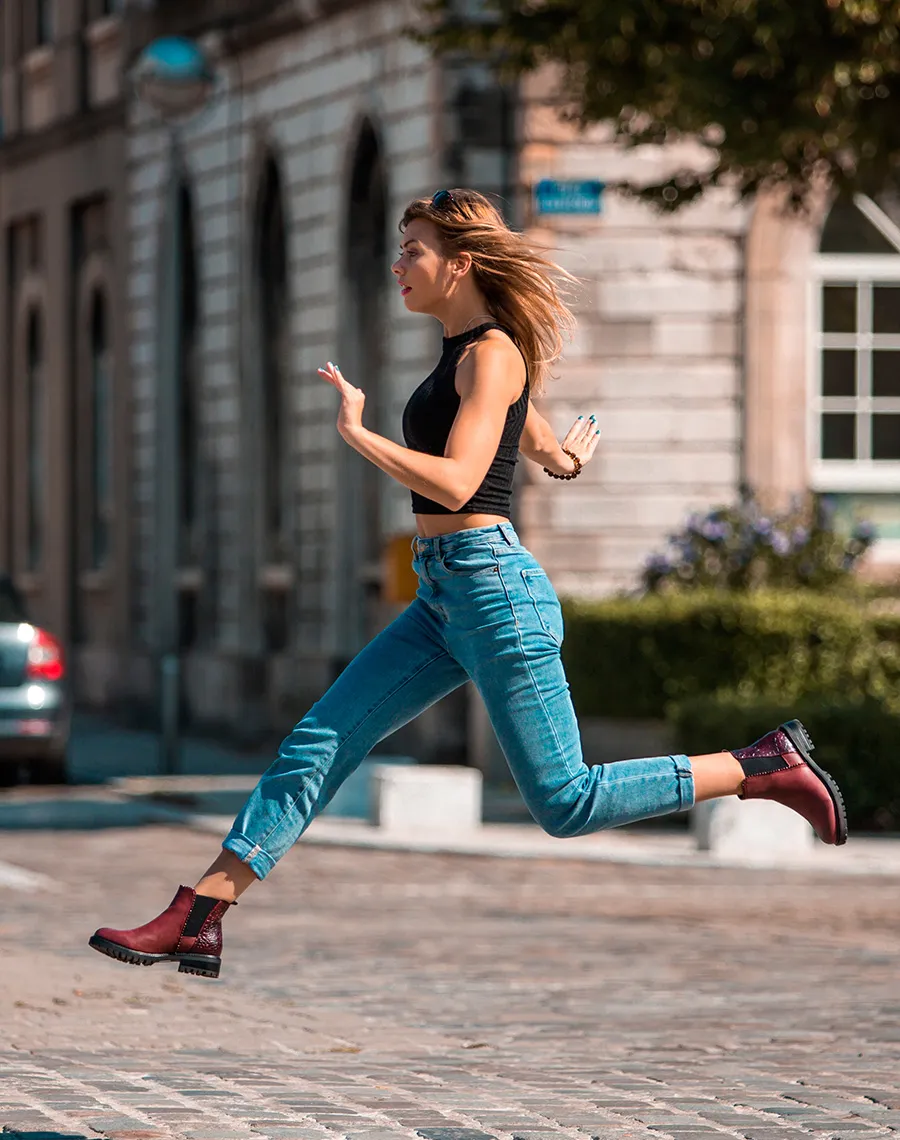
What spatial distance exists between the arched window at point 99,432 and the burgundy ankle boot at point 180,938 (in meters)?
22.6

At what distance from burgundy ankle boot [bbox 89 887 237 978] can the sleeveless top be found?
1038mm

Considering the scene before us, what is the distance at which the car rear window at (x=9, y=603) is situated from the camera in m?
18.9

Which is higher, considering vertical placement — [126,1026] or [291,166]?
[291,166]

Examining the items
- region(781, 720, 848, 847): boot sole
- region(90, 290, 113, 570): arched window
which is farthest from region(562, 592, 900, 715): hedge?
region(90, 290, 113, 570): arched window

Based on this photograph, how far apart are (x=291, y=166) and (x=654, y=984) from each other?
1521 centimetres

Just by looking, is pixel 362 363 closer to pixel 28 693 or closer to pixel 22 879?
pixel 28 693

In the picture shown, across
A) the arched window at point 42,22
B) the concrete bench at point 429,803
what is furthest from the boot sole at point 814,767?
the arched window at point 42,22

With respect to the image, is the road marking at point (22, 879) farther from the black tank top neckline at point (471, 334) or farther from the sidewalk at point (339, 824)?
the black tank top neckline at point (471, 334)

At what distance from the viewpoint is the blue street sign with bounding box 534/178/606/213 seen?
19156 millimetres

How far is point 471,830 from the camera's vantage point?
1566 centimetres

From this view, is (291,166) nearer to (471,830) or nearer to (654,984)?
(471,830)

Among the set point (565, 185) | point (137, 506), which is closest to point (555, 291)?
point (565, 185)

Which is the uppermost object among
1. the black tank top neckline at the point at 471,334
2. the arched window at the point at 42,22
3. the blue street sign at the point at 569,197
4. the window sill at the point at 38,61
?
the arched window at the point at 42,22

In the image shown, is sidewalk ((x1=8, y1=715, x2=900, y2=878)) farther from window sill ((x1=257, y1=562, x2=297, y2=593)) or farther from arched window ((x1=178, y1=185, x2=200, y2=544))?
arched window ((x1=178, y1=185, x2=200, y2=544))
